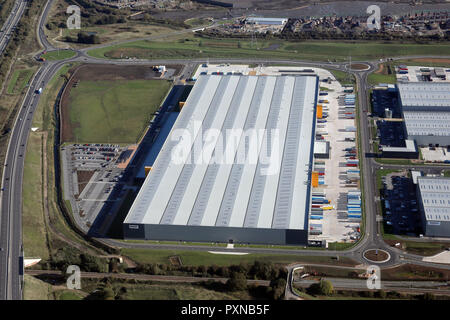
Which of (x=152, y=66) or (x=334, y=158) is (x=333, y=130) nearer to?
(x=334, y=158)

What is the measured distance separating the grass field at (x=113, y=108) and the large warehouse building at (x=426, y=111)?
69088 millimetres

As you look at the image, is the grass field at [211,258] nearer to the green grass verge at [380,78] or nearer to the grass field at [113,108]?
the grass field at [113,108]

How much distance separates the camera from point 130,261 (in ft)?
348

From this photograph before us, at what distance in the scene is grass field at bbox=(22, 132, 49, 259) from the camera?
10956cm

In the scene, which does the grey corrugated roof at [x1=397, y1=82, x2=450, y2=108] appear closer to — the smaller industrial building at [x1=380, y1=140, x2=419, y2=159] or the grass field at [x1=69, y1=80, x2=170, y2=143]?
the smaller industrial building at [x1=380, y1=140, x2=419, y2=159]

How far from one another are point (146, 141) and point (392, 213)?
2567 inches

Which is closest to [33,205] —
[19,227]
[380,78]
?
[19,227]

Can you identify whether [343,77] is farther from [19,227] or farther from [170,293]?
[19,227]

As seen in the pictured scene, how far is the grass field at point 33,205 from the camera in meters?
110

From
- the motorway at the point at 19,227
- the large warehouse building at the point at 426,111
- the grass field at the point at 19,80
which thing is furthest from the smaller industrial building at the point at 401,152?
the grass field at the point at 19,80

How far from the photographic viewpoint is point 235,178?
12062 cm

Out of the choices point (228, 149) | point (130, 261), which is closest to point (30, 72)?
point (228, 149)

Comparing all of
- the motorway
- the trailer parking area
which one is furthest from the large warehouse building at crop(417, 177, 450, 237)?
the trailer parking area

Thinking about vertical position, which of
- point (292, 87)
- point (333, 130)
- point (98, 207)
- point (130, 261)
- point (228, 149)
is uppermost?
point (292, 87)
